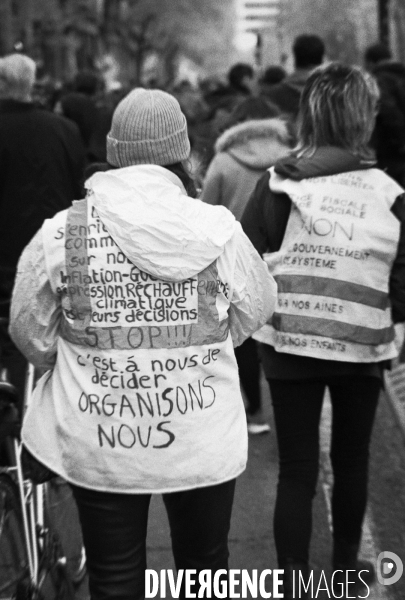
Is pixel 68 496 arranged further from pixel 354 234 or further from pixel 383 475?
pixel 354 234

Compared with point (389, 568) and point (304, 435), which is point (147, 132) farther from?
point (389, 568)

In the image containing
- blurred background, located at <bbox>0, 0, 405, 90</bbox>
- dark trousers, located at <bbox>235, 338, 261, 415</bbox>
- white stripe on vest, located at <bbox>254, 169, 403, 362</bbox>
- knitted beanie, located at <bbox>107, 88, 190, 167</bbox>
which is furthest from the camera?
blurred background, located at <bbox>0, 0, 405, 90</bbox>

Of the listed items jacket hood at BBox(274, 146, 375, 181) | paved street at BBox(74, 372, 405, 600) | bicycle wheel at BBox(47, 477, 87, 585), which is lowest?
paved street at BBox(74, 372, 405, 600)

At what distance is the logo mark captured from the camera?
4.21 metres

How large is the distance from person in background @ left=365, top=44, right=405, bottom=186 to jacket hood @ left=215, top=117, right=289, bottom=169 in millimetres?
3483

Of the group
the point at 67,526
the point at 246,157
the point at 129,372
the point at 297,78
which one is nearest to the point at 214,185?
the point at 246,157

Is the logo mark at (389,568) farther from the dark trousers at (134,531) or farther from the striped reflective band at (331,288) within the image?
the dark trousers at (134,531)

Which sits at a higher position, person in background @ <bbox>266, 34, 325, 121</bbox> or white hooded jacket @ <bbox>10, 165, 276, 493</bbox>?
white hooded jacket @ <bbox>10, 165, 276, 493</bbox>

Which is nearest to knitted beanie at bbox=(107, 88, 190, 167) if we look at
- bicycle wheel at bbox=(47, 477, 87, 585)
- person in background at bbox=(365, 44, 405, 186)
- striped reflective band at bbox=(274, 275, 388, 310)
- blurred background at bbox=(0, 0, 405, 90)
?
striped reflective band at bbox=(274, 275, 388, 310)

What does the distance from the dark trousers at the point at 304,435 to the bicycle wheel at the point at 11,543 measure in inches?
35.2

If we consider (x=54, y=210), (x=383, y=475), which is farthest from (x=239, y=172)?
(x=383, y=475)

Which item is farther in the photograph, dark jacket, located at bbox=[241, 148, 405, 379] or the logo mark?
the logo mark

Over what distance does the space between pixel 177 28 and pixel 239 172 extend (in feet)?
183

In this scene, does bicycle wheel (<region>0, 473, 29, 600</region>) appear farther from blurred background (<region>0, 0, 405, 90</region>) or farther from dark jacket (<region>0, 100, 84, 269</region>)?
blurred background (<region>0, 0, 405, 90</region>)
